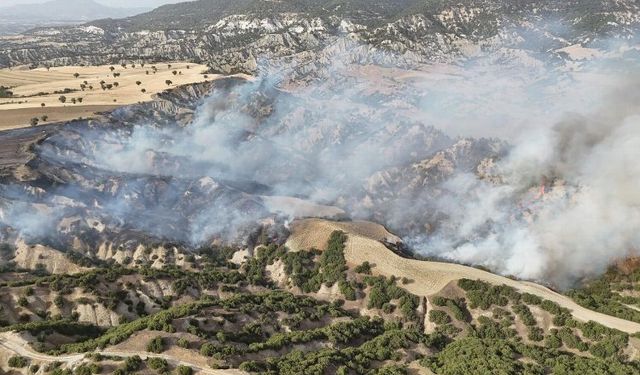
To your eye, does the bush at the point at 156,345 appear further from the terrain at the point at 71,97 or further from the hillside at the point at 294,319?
the terrain at the point at 71,97

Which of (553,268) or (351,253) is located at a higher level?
(351,253)

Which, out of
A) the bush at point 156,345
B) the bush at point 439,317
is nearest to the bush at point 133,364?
the bush at point 156,345

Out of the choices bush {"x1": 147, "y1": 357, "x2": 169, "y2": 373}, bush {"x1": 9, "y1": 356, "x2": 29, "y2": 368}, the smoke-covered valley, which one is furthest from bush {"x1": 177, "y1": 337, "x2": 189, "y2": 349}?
the smoke-covered valley

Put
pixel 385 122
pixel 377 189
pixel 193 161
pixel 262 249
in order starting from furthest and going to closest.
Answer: pixel 385 122 < pixel 193 161 < pixel 377 189 < pixel 262 249

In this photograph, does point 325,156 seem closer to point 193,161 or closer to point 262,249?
point 193,161

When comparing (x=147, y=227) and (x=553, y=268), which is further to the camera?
(x=147, y=227)

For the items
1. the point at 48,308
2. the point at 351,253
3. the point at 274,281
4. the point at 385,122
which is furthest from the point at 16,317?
the point at 385,122
